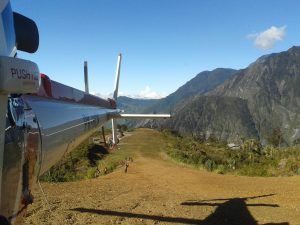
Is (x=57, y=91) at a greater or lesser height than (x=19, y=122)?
greater

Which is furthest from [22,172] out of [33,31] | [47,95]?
[47,95]

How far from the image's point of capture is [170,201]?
17.2 m

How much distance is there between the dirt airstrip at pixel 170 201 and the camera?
1434cm

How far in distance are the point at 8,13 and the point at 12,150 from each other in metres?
1.16

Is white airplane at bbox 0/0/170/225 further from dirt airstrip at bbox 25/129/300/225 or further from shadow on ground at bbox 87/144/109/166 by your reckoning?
shadow on ground at bbox 87/144/109/166

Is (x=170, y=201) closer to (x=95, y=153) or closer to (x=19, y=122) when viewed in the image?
Result: (x=19, y=122)

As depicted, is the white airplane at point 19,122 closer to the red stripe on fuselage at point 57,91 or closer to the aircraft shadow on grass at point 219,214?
the red stripe on fuselage at point 57,91

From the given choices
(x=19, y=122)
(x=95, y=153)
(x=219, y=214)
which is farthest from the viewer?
(x=95, y=153)

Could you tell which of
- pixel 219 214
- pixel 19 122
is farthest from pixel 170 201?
pixel 19 122

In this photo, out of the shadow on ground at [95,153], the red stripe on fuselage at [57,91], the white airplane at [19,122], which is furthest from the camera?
the shadow on ground at [95,153]

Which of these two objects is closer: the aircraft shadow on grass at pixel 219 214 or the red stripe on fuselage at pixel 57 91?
the red stripe on fuselage at pixel 57 91

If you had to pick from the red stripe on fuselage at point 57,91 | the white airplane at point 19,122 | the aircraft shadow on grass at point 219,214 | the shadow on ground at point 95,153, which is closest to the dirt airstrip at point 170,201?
the aircraft shadow on grass at point 219,214

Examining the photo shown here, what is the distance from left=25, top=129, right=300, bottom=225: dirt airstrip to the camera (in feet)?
47.0

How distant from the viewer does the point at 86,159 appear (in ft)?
117
